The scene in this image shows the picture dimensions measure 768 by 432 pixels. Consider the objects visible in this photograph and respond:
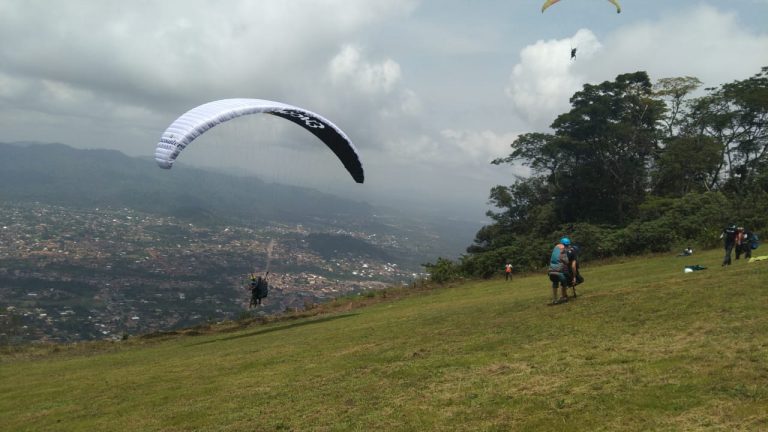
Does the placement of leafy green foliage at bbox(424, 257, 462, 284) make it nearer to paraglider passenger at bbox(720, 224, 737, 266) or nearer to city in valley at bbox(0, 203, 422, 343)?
city in valley at bbox(0, 203, 422, 343)

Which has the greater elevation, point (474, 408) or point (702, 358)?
point (702, 358)

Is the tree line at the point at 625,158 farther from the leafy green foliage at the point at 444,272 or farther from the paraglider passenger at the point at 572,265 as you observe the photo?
the paraglider passenger at the point at 572,265

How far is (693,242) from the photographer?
28375mm

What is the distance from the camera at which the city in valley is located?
58.9 metres

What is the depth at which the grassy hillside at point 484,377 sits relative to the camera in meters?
6.15

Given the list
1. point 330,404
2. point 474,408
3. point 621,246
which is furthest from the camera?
point 621,246

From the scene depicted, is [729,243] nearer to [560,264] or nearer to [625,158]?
[560,264]

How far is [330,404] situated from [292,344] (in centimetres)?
793

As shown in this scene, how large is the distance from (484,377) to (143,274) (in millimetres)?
102943

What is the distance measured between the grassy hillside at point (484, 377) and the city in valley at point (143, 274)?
9733mm

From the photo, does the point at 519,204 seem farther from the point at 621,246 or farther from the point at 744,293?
the point at 744,293

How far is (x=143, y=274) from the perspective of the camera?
320ft

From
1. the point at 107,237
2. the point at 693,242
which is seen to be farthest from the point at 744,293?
the point at 107,237

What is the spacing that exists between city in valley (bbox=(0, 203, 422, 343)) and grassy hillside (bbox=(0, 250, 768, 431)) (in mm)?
9733
